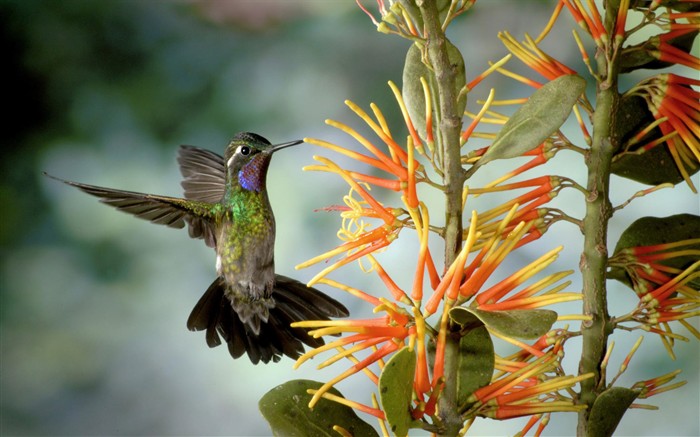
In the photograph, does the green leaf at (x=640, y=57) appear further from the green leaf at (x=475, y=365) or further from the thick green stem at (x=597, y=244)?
the green leaf at (x=475, y=365)

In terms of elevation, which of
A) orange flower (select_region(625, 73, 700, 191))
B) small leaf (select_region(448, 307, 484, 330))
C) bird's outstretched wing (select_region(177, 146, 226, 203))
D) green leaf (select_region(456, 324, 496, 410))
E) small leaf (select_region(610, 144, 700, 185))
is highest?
bird's outstretched wing (select_region(177, 146, 226, 203))

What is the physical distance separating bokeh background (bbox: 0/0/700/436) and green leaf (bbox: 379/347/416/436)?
2.09ft

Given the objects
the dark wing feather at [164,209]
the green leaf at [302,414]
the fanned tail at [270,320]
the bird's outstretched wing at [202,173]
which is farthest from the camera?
the bird's outstretched wing at [202,173]

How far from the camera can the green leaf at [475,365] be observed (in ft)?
1.71

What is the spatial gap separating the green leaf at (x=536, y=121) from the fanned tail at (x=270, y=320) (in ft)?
1.39

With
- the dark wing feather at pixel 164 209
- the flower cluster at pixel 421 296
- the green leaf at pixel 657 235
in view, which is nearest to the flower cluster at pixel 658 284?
the green leaf at pixel 657 235

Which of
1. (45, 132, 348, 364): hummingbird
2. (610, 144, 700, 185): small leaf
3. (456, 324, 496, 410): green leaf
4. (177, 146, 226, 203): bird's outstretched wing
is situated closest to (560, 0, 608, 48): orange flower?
(610, 144, 700, 185): small leaf

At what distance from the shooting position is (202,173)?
3.37ft

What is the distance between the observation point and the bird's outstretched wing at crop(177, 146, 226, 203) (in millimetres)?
1019

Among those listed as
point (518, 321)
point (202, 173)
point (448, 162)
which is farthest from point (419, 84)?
point (202, 173)

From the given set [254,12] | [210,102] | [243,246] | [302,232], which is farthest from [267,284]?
[254,12]

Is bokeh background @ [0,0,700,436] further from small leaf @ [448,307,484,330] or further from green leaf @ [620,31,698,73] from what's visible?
small leaf @ [448,307,484,330]

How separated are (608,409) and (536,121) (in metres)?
0.22

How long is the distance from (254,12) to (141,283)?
0.40 meters
